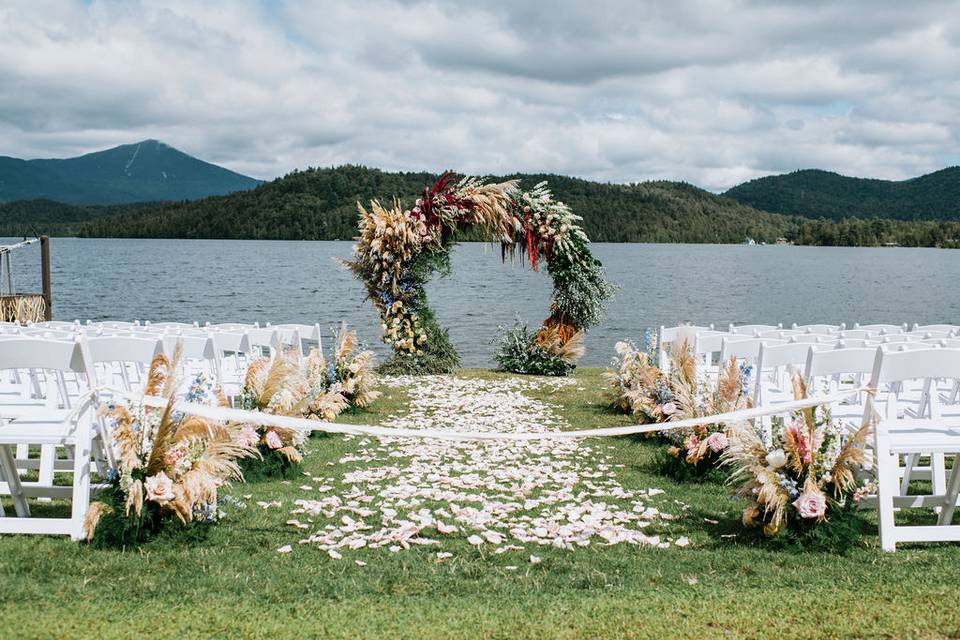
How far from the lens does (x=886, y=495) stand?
519 cm

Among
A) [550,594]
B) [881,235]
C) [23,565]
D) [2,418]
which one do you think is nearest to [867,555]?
[550,594]

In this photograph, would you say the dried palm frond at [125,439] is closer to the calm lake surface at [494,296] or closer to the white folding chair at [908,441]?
the white folding chair at [908,441]

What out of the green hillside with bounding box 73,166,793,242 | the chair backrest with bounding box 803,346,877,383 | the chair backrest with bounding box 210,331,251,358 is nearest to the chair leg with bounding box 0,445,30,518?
the chair backrest with bounding box 210,331,251,358

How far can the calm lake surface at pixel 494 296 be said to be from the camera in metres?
38.2

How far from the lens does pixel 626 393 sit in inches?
441

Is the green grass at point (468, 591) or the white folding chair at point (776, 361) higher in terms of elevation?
the white folding chair at point (776, 361)

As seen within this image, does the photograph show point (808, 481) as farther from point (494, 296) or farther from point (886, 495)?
point (494, 296)

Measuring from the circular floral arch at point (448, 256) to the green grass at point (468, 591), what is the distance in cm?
1024

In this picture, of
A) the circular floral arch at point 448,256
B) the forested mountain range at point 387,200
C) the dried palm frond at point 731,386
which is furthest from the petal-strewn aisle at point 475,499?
the forested mountain range at point 387,200

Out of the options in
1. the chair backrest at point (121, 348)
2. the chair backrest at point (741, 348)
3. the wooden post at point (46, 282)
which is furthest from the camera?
the wooden post at point (46, 282)

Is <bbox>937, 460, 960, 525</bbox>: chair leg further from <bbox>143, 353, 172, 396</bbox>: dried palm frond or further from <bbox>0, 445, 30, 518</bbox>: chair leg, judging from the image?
<bbox>0, 445, 30, 518</bbox>: chair leg

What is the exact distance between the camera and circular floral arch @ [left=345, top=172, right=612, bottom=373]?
622 inches

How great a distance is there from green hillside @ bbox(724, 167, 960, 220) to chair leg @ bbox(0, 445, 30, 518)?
163190 mm

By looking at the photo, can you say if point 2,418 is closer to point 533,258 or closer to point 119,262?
point 533,258
